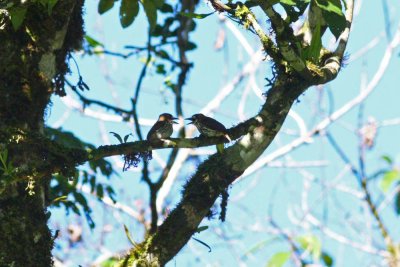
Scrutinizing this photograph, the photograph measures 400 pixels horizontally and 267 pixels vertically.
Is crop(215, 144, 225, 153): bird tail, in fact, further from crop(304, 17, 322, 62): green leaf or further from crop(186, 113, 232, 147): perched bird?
crop(304, 17, 322, 62): green leaf

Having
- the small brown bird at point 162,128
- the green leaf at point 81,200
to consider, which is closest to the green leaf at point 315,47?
the small brown bird at point 162,128

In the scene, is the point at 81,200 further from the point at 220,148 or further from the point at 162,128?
the point at 220,148

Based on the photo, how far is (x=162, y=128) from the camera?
3572mm

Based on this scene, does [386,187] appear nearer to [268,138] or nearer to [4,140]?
[268,138]

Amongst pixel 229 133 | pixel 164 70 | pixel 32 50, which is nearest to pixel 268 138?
pixel 229 133

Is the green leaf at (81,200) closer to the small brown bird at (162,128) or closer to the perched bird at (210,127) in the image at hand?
the small brown bird at (162,128)

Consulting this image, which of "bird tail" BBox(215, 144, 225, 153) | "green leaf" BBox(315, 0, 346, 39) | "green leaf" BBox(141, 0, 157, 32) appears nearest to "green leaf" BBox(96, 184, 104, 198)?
"green leaf" BBox(141, 0, 157, 32)

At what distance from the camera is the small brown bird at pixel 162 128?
3463mm

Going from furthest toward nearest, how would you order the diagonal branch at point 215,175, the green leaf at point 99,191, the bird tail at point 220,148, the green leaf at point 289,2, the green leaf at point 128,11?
the green leaf at point 99,191
the green leaf at point 128,11
the bird tail at point 220,148
the diagonal branch at point 215,175
the green leaf at point 289,2

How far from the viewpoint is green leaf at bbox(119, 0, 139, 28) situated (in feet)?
12.0

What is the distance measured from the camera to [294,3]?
2781 mm

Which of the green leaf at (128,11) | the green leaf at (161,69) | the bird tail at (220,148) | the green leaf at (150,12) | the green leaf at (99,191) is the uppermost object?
the green leaf at (161,69)

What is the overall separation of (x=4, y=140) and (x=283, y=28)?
1128 millimetres

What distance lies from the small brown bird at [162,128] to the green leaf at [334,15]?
887mm
